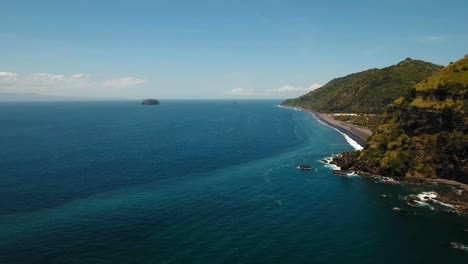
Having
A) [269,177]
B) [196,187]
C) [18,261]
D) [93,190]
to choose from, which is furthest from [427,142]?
[18,261]

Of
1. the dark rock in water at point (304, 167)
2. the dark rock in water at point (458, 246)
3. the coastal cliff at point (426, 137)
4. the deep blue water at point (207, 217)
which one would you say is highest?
the coastal cliff at point (426, 137)

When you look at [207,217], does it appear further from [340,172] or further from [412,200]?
[340,172]

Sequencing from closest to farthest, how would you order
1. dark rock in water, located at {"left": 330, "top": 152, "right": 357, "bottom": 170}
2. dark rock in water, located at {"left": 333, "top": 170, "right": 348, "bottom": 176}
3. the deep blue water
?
the deep blue water < dark rock in water, located at {"left": 333, "top": 170, "right": 348, "bottom": 176} < dark rock in water, located at {"left": 330, "top": 152, "right": 357, "bottom": 170}

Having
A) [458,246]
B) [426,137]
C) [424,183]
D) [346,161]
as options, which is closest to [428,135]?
[426,137]

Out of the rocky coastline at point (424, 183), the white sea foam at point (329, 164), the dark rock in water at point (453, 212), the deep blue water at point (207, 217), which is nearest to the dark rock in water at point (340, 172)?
the rocky coastline at point (424, 183)

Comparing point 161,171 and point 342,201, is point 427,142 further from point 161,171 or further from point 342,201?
point 161,171

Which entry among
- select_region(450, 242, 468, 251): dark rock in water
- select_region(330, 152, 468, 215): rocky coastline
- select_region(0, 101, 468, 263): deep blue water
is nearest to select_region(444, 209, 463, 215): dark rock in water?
select_region(330, 152, 468, 215): rocky coastline

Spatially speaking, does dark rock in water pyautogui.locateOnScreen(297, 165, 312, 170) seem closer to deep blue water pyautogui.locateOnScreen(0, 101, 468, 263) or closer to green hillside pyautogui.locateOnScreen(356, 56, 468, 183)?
deep blue water pyautogui.locateOnScreen(0, 101, 468, 263)

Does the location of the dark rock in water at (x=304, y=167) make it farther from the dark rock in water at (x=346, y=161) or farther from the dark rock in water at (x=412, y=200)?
the dark rock in water at (x=412, y=200)
